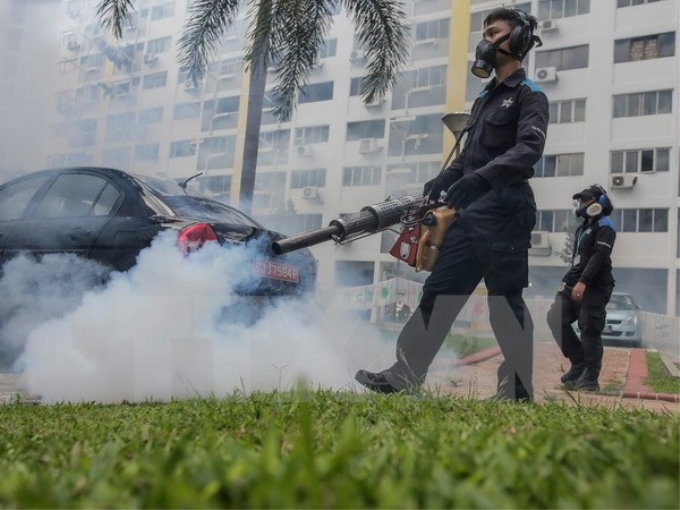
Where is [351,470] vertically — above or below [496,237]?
below

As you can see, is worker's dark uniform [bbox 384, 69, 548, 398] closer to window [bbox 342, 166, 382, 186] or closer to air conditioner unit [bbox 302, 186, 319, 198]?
window [bbox 342, 166, 382, 186]

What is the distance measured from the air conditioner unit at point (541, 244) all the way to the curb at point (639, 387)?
15.4 m

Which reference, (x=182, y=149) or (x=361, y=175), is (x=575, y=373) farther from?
(x=361, y=175)

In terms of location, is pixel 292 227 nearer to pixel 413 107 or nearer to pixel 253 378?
pixel 413 107

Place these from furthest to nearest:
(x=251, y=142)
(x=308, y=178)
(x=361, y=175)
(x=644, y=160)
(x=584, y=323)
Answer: (x=644, y=160)
(x=308, y=178)
(x=361, y=175)
(x=251, y=142)
(x=584, y=323)

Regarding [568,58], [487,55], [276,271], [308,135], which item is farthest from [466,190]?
[568,58]

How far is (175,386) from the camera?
3.57 m

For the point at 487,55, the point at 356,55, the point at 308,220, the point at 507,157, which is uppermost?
the point at 356,55

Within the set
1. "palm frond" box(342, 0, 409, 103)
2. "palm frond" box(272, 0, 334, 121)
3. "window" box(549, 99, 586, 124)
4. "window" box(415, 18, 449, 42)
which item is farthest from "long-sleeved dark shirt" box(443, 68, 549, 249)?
"window" box(549, 99, 586, 124)

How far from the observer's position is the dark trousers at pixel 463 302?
326 centimetres

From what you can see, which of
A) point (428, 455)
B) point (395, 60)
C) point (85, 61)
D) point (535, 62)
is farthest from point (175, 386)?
point (535, 62)

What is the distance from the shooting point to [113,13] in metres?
9.09

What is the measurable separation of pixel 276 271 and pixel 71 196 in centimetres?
153

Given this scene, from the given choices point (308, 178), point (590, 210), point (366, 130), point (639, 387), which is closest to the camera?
point (590, 210)
